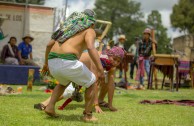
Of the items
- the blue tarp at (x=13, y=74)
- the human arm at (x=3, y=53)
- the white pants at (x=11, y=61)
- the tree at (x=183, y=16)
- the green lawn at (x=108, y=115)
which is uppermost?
the tree at (x=183, y=16)

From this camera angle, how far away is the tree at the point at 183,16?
41.8m

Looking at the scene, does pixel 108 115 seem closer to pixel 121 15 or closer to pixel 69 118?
pixel 69 118

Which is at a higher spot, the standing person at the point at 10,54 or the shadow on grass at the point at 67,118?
the standing person at the point at 10,54

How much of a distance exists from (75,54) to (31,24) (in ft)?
40.3

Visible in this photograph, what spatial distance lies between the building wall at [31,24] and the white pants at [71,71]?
1140cm

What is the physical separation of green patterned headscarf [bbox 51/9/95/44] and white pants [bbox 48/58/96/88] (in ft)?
0.99

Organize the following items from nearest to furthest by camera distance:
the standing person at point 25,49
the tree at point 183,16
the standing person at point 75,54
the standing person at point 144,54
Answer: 1. the standing person at point 75,54
2. the standing person at point 144,54
3. the standing person at point 25,49
4. the tree at point 183,16

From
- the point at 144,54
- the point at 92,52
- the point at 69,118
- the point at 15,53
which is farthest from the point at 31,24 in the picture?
the point at 92,52

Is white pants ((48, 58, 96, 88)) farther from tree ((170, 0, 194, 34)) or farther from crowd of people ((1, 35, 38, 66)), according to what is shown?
tree ((170, 0, 194, 34))

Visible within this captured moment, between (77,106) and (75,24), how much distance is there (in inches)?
83.2

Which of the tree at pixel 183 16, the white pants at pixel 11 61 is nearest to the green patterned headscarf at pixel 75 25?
the white pants at pixel 11 61

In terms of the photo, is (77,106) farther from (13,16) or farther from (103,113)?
(13,16)

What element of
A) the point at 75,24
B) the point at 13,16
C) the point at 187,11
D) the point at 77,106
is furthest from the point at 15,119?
the point at 187,11

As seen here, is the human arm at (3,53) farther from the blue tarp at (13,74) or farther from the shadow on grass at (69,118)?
the shadow on grass at (69,118)
